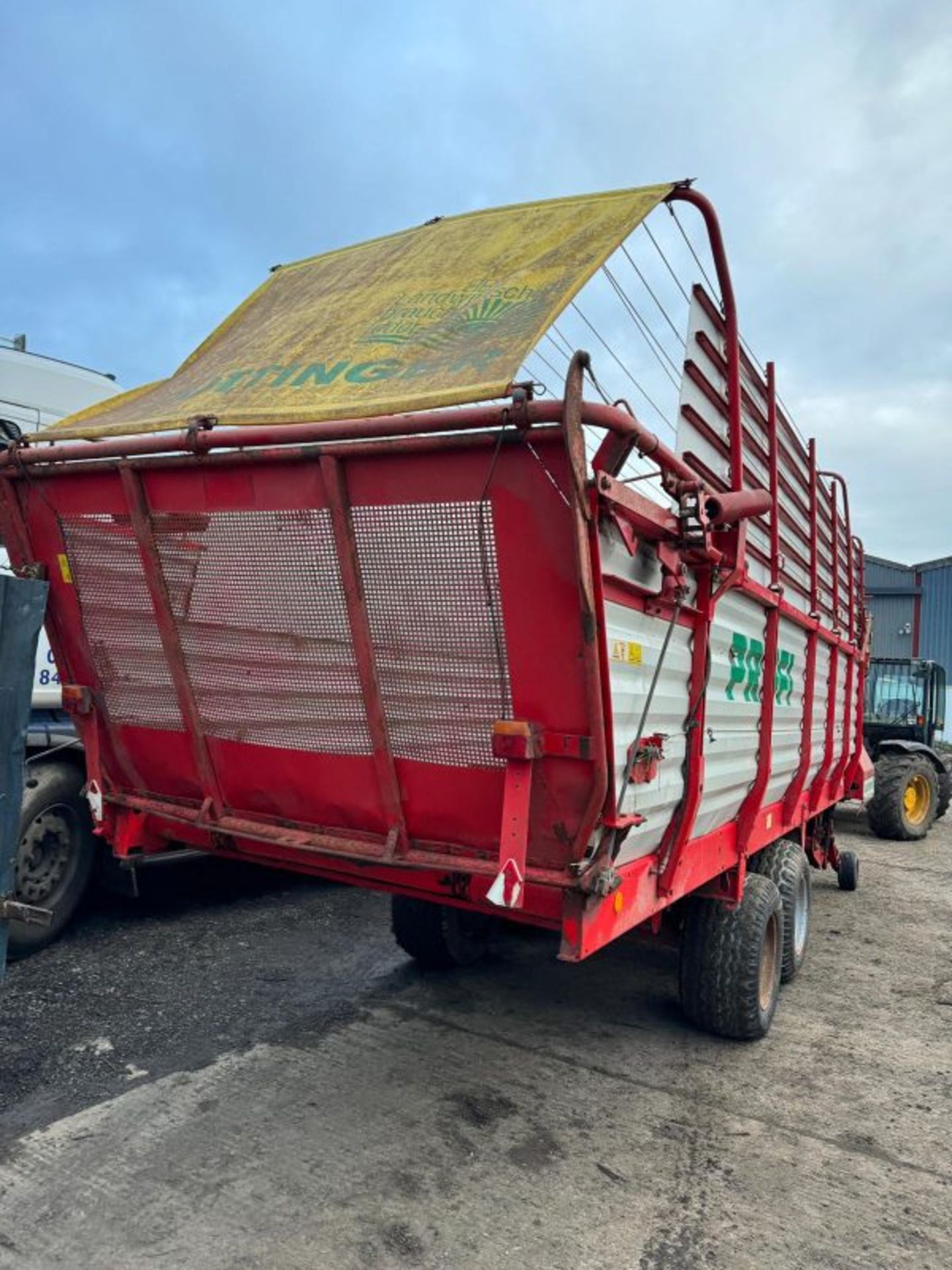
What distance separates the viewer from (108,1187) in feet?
10.1

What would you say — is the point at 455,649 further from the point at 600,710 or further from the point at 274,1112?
the point at 274,1112

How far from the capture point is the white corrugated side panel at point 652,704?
281 cm

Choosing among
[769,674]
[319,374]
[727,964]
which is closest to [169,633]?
[319,374]

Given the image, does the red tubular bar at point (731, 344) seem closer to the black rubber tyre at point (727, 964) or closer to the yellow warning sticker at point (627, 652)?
the yellow warning sticker at point (627, 652)

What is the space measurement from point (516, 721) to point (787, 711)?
2.76 meters

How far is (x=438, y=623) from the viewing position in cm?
289

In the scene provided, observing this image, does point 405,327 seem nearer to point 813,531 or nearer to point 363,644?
point 363,644

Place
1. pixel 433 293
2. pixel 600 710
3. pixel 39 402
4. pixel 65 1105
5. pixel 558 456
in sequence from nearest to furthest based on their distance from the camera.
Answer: pixel 558 456 < pixel 600 710 < pixel 433 293 < pixel 65 1105 < pixel 39 402

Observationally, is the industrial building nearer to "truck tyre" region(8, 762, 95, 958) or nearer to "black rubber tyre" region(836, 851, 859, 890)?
"black rubber tyre" region(836, 851, 859, 890)

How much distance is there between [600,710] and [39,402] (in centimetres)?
480

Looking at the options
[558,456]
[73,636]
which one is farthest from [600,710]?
[73,636]

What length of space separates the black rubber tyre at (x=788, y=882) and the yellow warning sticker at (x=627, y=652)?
2.54 meters

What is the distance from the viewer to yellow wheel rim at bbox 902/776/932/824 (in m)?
12.6

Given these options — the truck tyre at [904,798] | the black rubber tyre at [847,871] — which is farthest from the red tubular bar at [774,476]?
the truck tyre at [904,798]
